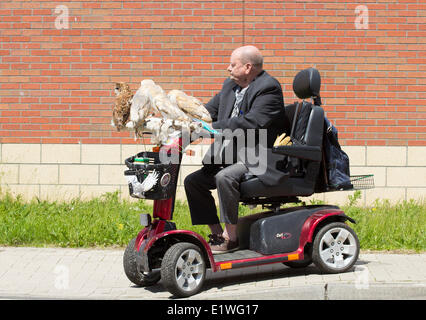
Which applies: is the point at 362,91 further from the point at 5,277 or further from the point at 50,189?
the point at 5,277

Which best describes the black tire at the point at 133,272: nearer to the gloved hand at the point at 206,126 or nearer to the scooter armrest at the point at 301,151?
the gloved hand at the point at 206,126

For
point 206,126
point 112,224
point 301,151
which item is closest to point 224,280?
point 301,151

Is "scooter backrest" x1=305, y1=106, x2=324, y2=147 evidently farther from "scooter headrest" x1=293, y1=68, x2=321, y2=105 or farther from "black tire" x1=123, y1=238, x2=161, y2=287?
"black tire" x1=123, y1=238, x2=161, y2=287

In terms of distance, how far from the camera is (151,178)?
18.0ft

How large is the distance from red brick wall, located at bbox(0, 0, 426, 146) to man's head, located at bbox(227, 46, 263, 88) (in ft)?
10.9

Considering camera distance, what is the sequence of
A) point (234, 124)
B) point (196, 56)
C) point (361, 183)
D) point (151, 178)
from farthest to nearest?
point (196, 56)
point (361, 183)
point (234, 124)
point (151, 178)

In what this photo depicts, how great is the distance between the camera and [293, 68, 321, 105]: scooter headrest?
6.38 metres

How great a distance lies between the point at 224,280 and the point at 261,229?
57 cm

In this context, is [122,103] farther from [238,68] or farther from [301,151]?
[301,151]

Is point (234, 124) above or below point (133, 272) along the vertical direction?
above

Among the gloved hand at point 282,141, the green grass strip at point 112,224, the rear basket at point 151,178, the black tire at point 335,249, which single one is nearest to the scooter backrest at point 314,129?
the gloved hand at point 282,141

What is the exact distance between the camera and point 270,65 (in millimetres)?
9578

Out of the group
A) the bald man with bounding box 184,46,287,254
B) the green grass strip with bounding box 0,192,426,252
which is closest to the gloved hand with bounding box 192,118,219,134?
the bald man with bounding box 184,46,287,254
